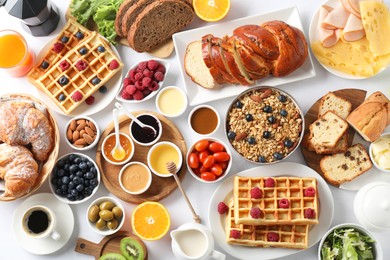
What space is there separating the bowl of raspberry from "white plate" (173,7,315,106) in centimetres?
15

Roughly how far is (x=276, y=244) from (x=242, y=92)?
3.00 feet

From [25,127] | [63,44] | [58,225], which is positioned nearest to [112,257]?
[58,225]

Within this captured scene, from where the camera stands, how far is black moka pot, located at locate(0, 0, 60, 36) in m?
3.27

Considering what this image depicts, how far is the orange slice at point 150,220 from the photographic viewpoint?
127 inches

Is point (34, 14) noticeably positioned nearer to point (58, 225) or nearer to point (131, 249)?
point (58, 225)

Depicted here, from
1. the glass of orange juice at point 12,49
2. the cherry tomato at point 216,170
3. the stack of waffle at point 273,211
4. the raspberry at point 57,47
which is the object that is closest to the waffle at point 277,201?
the stack of waffle at point 273,211

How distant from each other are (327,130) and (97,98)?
4.71 ft

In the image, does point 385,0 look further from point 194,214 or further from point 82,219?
point 82,219

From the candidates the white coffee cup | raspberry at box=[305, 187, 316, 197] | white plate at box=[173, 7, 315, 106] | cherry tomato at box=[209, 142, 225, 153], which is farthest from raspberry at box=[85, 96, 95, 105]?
raspberry at box=[305, 187, 316, 197]

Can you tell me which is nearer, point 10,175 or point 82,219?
point 10,175

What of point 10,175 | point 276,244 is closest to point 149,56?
point 10,175

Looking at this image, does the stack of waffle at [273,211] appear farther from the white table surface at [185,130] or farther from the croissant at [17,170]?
the croissant at [17,170]

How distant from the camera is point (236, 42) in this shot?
10.9 ft

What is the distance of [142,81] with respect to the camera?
133 inches
